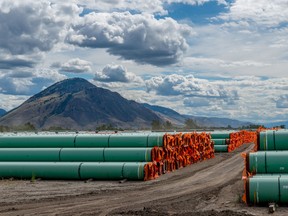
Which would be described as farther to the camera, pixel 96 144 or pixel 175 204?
pixel 96 144

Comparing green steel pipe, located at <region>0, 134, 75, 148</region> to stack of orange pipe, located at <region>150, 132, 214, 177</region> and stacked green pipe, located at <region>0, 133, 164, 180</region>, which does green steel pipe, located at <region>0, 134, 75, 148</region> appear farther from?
stack of orange pipe, located at <region>150, 132, 214, 177</region>

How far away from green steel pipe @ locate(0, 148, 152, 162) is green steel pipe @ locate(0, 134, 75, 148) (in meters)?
0.87

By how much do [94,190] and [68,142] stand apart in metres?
7.20

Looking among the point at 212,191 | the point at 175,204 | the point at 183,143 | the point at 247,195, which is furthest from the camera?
the point at 183,143

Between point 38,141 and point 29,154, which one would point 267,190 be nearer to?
point 29,154

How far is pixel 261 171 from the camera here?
18484mm

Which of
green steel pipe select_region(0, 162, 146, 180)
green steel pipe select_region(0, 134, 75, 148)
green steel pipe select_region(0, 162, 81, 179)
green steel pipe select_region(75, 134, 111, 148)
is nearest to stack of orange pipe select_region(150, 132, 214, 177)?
green steel pipe select_region(0, 162, 146, 180)

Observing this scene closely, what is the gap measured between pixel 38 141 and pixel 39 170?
3.40 meters

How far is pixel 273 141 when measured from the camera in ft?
66.0

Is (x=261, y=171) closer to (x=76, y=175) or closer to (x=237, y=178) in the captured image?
(x=237, y=178)

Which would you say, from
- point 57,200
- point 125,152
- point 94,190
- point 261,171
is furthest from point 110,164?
point 261,171

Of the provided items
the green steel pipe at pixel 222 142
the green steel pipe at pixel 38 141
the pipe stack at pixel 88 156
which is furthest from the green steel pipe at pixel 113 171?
the green steel pipe at pixel 222 142

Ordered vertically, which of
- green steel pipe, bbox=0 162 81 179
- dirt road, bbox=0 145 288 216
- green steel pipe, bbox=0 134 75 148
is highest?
green steel pipe, bbox=0 134 75 148

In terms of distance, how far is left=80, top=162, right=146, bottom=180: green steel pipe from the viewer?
79.8 feet
